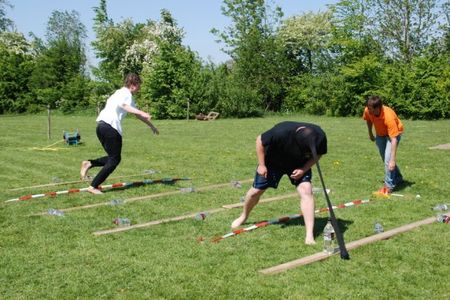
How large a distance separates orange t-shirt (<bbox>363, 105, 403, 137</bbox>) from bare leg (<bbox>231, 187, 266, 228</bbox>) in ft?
10.7

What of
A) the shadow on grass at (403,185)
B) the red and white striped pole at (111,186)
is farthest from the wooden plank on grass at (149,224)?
the shadow on grass at (403,185)

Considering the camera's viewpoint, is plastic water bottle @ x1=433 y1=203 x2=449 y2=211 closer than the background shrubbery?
Yes

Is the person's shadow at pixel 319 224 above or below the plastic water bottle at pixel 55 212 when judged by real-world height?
above

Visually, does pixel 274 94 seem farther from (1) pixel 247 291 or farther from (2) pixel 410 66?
(1) pixel 247 291

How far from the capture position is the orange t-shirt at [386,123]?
27.8ft

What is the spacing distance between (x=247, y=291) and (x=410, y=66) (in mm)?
32240

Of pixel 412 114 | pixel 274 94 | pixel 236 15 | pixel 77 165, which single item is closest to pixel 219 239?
pixel 77 165

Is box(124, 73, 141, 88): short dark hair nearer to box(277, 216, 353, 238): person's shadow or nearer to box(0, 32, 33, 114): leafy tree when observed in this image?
box(277, 216, 353, 238): person's shadow

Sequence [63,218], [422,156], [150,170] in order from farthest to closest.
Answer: [422,156], [150,170], [63,218]

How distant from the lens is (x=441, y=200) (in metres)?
8.32

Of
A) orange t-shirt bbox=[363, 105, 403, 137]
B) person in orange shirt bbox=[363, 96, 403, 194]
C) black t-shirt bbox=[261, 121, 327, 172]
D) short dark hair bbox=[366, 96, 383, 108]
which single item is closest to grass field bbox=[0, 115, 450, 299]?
person in orange shirt bbox=[363, 96, 403, 194]

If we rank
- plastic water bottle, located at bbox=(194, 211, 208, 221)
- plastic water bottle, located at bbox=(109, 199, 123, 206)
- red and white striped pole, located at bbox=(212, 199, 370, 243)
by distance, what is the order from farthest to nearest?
plastic water bottle, located at bbox=(109, 199, 123, 206), plastic water bottle, located at bbox=(194, 211, 208, 221), red and white striped pole, located at bbox=(212, 199, 370, 243)

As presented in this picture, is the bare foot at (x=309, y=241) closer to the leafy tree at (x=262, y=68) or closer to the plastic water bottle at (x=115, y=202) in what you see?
the plastic water bottle at (x=115, y=202)

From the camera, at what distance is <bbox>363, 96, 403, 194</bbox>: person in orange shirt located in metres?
8.33
